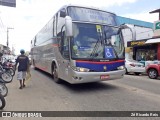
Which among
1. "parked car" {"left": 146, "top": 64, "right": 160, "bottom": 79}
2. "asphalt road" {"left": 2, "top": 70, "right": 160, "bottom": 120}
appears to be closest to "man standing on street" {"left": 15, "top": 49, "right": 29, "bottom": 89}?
"asphalt road" {"left": 2, "top": 70, "right": 160, "bottom": 120}

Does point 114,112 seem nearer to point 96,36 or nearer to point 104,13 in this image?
point 96,36

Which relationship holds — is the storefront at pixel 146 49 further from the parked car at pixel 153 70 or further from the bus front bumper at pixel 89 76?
the bus front bumper at pixel 89 76

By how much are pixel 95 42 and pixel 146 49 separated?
16.4 meters

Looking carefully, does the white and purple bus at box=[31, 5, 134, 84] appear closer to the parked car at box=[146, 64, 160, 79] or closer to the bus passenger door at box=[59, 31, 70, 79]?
the bus passenger door at box=[59, 31, 70, 79]

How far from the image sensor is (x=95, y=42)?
840 cm

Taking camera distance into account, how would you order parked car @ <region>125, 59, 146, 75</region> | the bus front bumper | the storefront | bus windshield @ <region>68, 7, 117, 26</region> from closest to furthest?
the bus front bumper → bus windshield @ <region>68, 7, 117, 26</region> → parked car @ <region>125, 59, 146, 75</region> → the storefront

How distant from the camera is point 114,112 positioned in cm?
575

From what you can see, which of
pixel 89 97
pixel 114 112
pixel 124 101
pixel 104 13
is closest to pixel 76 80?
pixel 89 97

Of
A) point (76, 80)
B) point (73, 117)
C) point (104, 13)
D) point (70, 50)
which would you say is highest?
point (104, 13)

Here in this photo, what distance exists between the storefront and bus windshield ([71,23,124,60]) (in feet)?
42.0

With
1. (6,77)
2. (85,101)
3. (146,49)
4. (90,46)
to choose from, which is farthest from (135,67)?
(85,101)

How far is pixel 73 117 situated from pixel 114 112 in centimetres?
117

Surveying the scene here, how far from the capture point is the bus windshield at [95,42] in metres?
8.16

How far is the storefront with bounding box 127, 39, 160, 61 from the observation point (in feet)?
69.8
